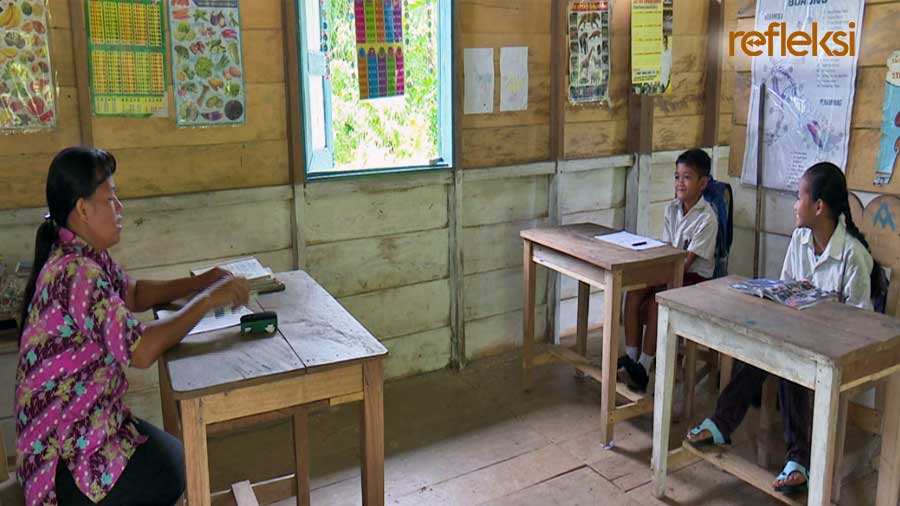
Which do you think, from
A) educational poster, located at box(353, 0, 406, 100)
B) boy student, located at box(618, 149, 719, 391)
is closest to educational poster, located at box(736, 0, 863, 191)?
boy student, located at box(618, 149, 719, 391)

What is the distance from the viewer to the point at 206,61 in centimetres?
293

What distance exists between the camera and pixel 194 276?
2.35 metres

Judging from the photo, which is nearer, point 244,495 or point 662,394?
point 244,495

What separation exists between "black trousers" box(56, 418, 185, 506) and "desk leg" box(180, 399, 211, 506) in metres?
0.16

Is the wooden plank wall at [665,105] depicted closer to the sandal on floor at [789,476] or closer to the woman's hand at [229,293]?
the sandal on floor at [789,476]

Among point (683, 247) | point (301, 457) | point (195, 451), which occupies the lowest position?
point (301, 457)

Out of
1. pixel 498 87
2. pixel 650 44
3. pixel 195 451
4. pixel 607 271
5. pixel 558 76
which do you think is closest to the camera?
pixel 195 451

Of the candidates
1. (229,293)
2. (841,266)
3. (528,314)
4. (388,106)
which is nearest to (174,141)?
(388,106)

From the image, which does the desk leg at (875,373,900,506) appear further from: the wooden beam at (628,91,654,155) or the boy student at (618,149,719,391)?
the wooden beam at (628,91,654,155)

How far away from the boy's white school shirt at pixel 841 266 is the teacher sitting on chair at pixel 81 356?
2.25 metres

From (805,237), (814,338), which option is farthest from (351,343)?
(805,237)

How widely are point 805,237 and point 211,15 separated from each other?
2519mm

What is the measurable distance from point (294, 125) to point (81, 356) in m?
1.65

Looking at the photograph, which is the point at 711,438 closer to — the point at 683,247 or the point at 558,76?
the point at 683,247
